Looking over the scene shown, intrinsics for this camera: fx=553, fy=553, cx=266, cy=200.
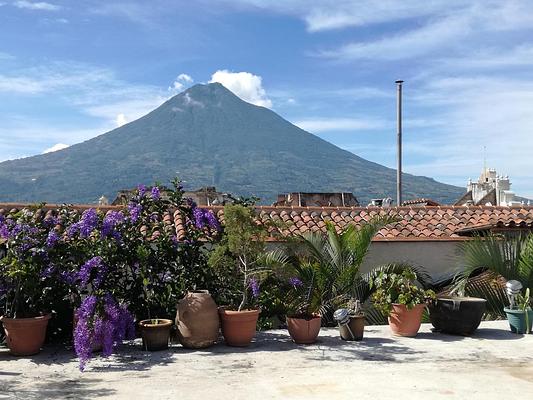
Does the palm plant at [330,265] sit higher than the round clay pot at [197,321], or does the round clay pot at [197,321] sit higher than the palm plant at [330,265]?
the palm plant at [330,265]

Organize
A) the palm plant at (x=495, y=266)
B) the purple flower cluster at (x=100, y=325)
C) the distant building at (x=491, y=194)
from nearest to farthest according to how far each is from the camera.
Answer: the purple flower cluster at (x=100, y=325), the palm plant at (x=495, y=266), the distant building at (x=491, y=194)

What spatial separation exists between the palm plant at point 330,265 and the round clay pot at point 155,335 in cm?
248

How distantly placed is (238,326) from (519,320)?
470cm

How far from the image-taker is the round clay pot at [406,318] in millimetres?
9016

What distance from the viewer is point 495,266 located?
9.72m

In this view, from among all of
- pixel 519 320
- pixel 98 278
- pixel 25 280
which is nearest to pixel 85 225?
pixel 98 278

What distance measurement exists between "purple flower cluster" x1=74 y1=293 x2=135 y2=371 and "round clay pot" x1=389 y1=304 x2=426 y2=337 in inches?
168

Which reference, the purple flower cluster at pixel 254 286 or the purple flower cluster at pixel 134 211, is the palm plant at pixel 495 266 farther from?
the purple flower cluster at pixel 134 211

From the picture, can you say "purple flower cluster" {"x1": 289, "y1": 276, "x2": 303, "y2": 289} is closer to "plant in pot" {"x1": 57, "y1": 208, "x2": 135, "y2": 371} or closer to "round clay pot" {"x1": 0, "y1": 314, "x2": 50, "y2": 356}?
"plant in pot" {"x1": 57, "y1": 208, "x2": 135, "y2": 371}

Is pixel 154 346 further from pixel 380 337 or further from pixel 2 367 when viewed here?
pixel 380 337

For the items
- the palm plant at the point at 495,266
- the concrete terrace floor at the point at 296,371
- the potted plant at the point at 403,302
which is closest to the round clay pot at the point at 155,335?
the concrete terrace floor at the point at 296,371

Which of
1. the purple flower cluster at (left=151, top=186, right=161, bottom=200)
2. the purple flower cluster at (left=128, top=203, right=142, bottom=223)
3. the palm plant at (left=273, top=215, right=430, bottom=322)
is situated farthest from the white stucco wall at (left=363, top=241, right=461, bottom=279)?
the purple flower cluster at (left=128, top=203, right=142, bottom=223)

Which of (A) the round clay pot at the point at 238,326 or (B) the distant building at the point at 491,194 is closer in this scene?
(A) the round clay pot at the point at 238,326

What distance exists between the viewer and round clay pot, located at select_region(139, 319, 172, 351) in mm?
8117
